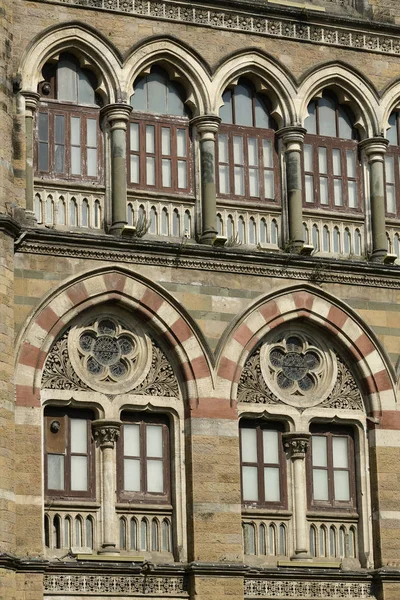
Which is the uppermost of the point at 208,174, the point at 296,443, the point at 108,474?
the point at 208,174

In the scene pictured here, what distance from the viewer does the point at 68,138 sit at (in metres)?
28.3

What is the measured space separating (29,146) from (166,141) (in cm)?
236

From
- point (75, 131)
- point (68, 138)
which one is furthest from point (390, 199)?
point (68, 138)

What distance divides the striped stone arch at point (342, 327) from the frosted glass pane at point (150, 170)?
8.11ft

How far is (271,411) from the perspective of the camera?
28.3 m

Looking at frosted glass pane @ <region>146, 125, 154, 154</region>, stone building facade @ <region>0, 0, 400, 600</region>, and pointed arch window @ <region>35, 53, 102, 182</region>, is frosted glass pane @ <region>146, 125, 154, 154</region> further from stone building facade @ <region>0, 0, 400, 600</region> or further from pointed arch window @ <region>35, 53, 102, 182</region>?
pointed arch window @ <region>35, 53, 102, 182</region>

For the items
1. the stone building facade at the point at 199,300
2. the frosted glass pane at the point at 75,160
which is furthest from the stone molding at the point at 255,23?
the frosted glass pane at the point at 75,160

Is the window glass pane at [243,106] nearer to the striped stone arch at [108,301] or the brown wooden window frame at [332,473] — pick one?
the striped stone arch at [108,301]

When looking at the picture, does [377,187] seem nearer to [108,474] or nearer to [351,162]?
[351,162]

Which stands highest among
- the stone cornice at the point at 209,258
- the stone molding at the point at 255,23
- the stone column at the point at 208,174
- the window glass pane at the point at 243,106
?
the stone molding at the point at 255,23

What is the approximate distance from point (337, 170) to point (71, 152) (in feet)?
14.6

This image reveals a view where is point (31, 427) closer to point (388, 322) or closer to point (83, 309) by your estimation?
point (83, 309)

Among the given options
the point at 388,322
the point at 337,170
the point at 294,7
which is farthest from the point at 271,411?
the point at 294,7

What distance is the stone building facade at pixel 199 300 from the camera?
26.9 meters
